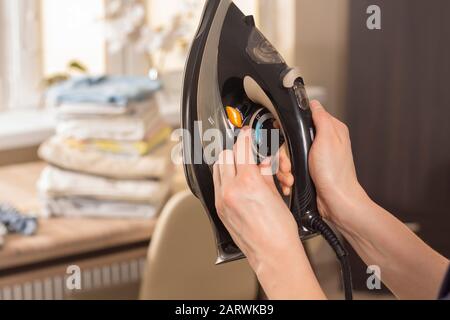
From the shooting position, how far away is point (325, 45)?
311cm

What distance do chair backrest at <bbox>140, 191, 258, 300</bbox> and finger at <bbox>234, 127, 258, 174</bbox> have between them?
103cm

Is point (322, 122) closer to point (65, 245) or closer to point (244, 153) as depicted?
point (244, 153)

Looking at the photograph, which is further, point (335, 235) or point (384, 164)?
point (384, 164)

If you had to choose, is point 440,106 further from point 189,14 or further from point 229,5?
point 229,5

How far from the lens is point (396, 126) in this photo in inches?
119

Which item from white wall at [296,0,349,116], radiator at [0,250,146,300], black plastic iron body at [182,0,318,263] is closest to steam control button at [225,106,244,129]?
black plastic iron body at [182,0,318,263]

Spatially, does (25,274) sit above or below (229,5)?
below

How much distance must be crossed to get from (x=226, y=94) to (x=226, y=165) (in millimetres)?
123

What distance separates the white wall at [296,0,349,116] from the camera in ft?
10.1

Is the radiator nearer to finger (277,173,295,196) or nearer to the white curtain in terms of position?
the white curtain

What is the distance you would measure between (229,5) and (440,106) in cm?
208

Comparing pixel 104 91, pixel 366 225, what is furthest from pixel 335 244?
pixel 104 91
